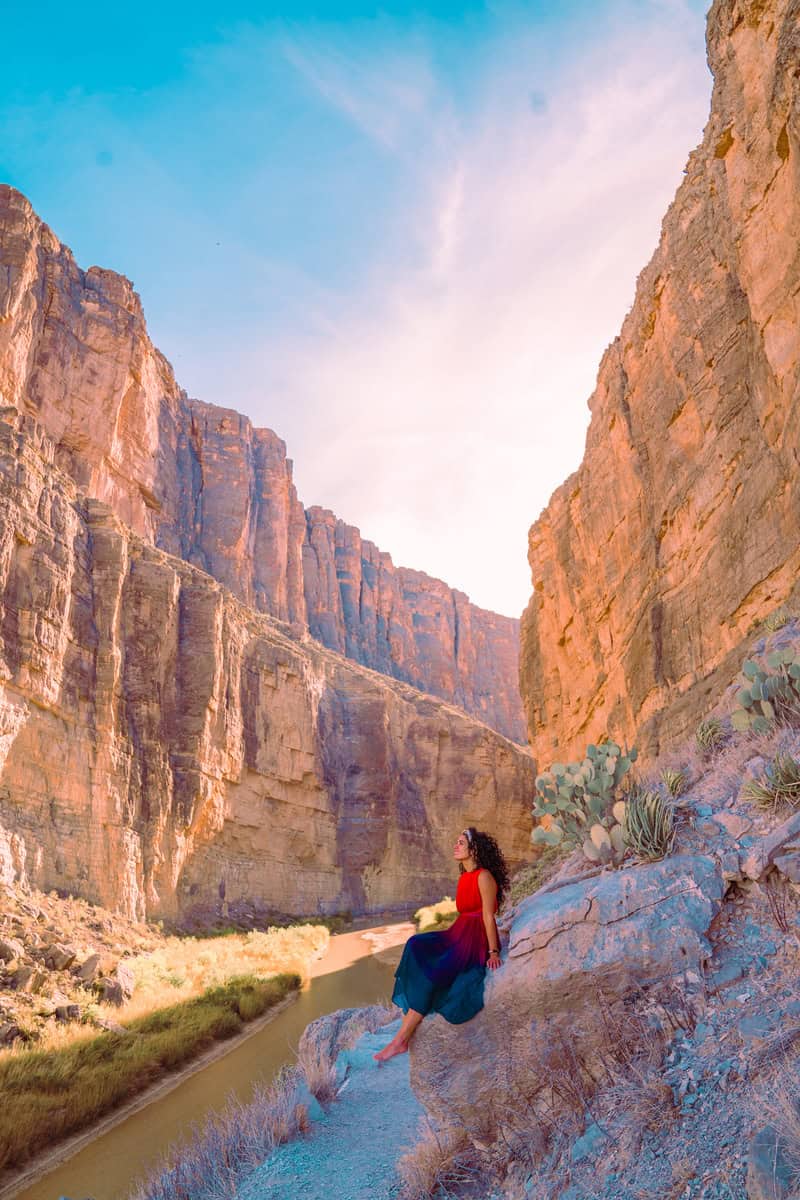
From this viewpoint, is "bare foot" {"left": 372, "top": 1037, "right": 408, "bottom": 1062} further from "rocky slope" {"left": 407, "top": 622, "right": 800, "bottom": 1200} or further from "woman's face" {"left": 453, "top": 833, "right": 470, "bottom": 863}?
"woman's face" {"left": 453, "top": 833, "right": 470, "bottom": 863}

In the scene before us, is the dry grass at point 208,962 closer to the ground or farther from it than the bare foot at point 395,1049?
closer to the ground

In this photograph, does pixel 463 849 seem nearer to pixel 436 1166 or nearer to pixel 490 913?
pixel 490 913

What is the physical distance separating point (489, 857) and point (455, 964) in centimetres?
94

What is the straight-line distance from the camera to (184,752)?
104 feet

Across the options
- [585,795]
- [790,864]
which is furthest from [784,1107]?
[585,795]

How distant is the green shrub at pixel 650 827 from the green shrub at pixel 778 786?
2.00 ft

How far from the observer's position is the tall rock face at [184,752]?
2345cm

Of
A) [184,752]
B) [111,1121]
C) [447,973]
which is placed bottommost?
[111,1121]

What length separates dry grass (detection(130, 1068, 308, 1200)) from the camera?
5555mm

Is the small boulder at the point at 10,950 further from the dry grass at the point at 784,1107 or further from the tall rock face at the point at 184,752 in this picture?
the dry grass at the point at 784,1107

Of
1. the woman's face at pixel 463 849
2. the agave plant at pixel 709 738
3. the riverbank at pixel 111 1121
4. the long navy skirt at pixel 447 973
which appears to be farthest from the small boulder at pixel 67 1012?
the agave plant at pixel 709 738

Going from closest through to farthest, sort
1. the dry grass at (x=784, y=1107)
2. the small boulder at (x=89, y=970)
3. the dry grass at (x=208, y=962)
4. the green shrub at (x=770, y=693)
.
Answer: the dry grass at (x=784, y=1107)
the green shrub at (x=770, y=693)
the small boulder at (x=89, y=970)
the dry grass at (x=208, y=962)

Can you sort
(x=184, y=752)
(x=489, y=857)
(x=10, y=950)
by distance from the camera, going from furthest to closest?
(x=184, y=752)
(x=10, y=950)
(x=489, y=857)

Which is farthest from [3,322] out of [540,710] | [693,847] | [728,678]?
[693,847]
